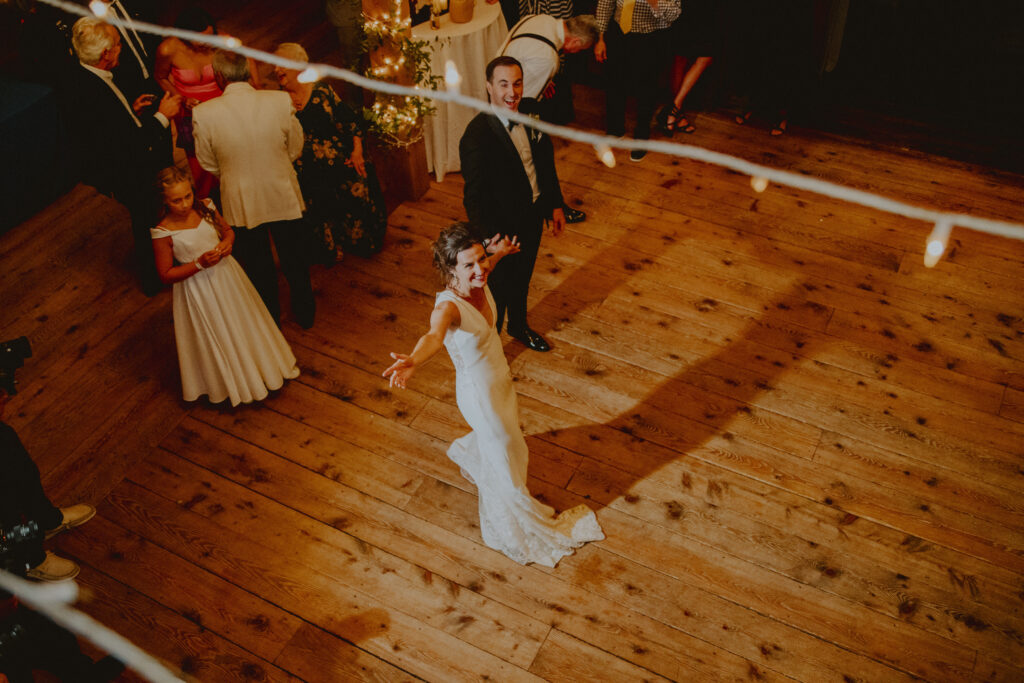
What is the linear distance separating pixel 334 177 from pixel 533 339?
1.29 metres

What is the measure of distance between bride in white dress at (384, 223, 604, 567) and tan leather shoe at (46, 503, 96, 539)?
59.2 inches

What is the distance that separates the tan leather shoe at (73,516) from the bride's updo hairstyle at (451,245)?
6.08ft

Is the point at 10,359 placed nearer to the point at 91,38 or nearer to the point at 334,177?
the point at 91,38

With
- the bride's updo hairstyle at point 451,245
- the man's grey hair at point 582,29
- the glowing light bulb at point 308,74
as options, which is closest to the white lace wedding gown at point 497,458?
the bride's updo hairstyle at point 451,245

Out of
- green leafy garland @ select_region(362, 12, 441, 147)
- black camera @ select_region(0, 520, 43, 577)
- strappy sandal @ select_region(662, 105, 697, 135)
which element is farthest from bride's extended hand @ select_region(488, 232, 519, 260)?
strappy sandal @ select_region(662, 105, 697, 135)

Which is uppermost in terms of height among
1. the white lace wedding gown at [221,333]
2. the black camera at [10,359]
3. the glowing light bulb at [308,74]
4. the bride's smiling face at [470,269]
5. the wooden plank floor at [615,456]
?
the glowing light bulb at [308,74]

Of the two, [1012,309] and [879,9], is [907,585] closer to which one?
[1012,309]

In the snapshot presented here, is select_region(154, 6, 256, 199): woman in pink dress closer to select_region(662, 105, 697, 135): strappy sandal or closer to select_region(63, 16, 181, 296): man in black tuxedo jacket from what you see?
select_region(63, 16, 181, 296): man in black tuxedo jacket

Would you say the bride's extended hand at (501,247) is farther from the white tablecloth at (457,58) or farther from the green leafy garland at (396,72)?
the white tablecloth at (457,58)

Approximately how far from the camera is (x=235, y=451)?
353 centimetres

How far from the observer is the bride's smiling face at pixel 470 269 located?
2.62 meters

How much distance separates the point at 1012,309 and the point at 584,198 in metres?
2.35

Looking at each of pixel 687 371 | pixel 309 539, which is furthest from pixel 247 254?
pixel 687 371

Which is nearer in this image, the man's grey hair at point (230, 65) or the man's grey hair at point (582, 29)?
the man's grey hair at point (230, 65)
